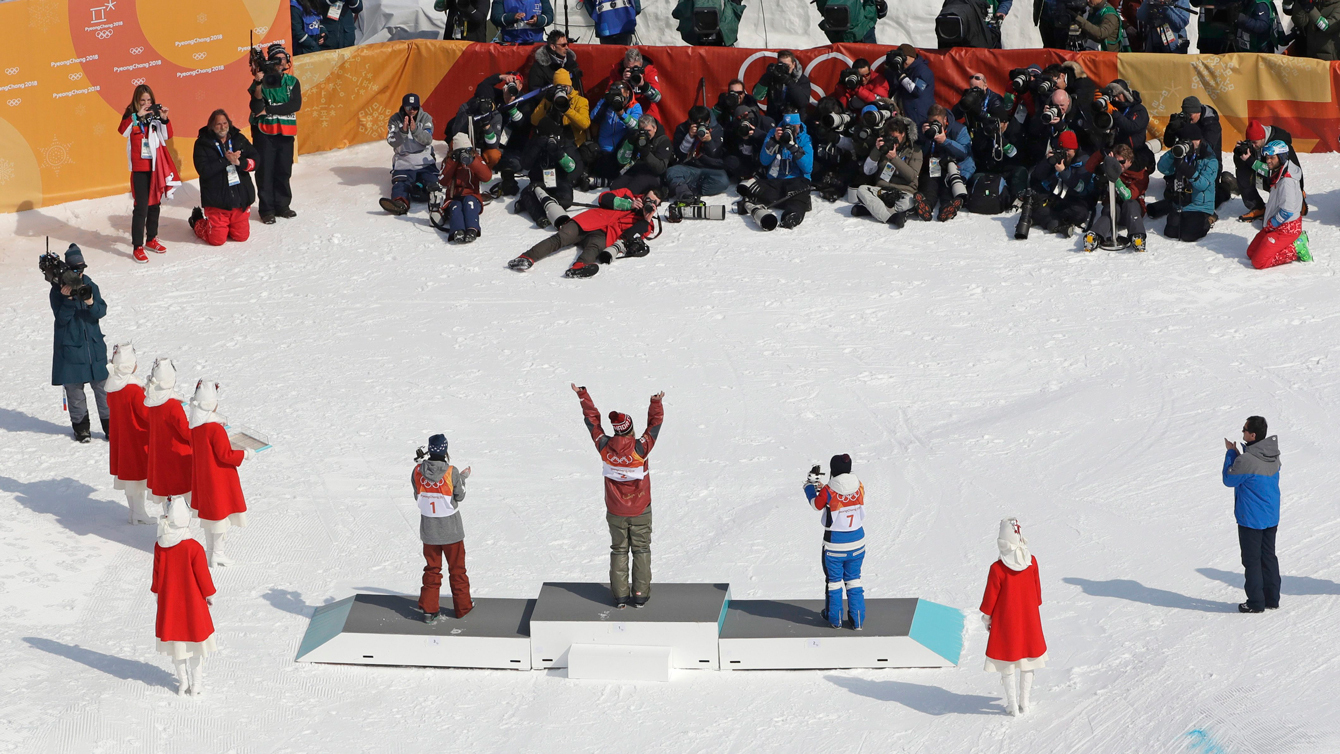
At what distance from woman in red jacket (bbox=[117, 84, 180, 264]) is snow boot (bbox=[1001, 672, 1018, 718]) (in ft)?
32.0

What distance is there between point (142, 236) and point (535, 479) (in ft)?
19.4

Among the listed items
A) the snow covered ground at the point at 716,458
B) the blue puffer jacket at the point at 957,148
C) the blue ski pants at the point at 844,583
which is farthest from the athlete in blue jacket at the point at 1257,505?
the blue puffer jacket at the point at 957,148

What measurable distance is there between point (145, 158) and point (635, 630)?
8.16 m

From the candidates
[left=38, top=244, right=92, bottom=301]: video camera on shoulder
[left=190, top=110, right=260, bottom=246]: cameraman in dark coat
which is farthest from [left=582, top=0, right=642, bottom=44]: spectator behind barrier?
[left=38, top=244, right=92, bottom=301]: video camera on shoulder

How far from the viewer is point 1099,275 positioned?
13.7 m

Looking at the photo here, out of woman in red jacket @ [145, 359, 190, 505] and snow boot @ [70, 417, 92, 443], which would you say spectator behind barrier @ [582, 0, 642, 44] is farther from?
woman in red jacket @ [145, 359, 190, 505]

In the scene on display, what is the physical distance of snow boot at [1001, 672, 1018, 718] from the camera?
7.92 meters

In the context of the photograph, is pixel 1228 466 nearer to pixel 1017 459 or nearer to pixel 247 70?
pixel 1017 459

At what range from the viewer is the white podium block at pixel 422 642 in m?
8.62

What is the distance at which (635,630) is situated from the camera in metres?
8.50

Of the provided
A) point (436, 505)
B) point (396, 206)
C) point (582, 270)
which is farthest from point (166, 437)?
point (396, 206)

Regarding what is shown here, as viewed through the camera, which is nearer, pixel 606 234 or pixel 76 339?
pixel 76 339

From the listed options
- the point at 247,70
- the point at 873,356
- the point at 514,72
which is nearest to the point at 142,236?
the point at 247,70

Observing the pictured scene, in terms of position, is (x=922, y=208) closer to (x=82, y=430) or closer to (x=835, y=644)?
(x=835, y=644)
